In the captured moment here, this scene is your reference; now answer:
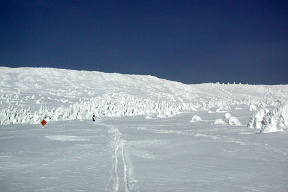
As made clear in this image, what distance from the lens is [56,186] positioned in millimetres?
12164

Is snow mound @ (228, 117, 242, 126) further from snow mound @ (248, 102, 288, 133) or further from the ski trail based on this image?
the ski trail

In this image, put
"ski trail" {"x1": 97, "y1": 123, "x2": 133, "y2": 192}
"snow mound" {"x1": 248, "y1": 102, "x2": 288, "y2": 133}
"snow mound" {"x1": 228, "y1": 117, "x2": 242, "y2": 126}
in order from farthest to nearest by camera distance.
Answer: "snow mound" {"x1": 228, "y1": 117, "x2": 242, "y2": 126}
"snow mound" {"x1": 248, "y1": 102, "x2": 288, "y2": 133}
"ski trail" {"x1": 97, "y1": 123, "x2": 133, "y2": 192}

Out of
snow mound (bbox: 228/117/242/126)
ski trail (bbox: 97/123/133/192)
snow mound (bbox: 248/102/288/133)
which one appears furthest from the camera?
snow mound (bbox: 228/117/242/126)

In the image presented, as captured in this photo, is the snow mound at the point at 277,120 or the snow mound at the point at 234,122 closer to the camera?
the snow mound at the point at 277,120

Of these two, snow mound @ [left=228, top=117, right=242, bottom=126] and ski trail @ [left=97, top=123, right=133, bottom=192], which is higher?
snow mound @ [left=228, top=117, right=242, bottom=126]

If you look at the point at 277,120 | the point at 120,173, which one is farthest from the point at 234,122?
the point at 120,173

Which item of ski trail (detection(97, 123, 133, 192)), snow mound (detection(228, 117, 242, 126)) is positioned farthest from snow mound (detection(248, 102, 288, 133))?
ski trail (detection(97, 123, 133, 192))

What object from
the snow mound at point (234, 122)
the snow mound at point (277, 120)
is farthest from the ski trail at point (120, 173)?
the snow mound at point (234, 122)

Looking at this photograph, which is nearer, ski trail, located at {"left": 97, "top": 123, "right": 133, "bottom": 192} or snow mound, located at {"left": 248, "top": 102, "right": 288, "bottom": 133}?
ski trail, located at {"left": 97, "top": 123, "right": 133, "bottom": 192}

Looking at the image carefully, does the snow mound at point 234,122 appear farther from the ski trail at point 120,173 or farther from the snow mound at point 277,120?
the ski trail at point 120,173

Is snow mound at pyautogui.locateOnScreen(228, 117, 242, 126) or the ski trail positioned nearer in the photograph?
the ski trail

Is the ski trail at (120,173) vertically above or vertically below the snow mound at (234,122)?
below

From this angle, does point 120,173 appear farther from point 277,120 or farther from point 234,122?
point 234,122

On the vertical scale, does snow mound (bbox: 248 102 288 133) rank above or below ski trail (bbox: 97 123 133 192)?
above
